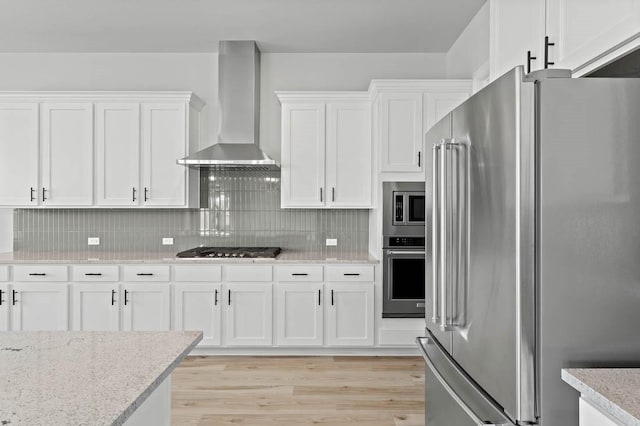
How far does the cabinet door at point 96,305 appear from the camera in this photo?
390 cm

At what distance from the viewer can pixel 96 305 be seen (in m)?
3.90

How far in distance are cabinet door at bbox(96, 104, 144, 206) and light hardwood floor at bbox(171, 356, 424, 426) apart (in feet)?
5.94

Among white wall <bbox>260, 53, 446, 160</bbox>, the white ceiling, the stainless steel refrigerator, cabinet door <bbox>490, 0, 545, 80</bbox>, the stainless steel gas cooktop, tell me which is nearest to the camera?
the stainless steel refrigerator

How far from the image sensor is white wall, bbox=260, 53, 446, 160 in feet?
14.9

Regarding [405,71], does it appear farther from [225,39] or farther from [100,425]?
[100,425]

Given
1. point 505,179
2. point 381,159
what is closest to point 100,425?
point 505,179

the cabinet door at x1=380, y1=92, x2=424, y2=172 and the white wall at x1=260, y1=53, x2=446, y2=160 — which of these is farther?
the white wall at x1=260, y1=53, x2=446, y2=160

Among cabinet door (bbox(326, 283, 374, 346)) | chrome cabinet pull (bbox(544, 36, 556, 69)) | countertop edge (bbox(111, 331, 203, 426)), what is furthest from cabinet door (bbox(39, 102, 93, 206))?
chrome cabinet pull (bbox(544, 36, 556, 69))

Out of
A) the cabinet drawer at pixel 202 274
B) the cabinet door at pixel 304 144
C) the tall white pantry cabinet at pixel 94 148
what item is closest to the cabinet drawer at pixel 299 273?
the cabinet drawer at pixel 202 274

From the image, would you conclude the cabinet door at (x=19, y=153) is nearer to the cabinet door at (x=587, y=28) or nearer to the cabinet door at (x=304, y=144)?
the cabinet door at (x=304, y=144)

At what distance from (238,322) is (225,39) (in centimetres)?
257

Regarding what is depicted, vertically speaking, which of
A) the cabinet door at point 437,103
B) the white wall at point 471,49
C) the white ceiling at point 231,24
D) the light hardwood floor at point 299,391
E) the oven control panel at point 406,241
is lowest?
the light hardwood floor at point 299,391

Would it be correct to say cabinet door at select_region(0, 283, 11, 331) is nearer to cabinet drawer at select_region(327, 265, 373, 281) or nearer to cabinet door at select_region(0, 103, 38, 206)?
cabinet door at select_region(0, 103, 38, 206)

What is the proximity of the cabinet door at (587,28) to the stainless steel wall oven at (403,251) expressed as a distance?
2.24 m
